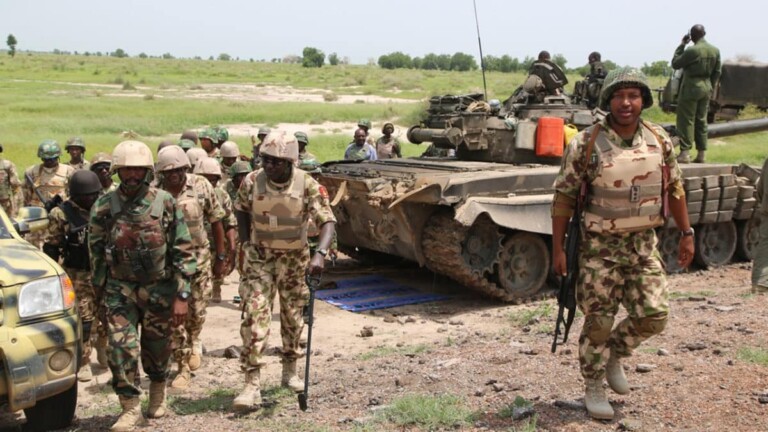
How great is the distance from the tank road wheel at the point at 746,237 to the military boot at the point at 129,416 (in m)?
9.73

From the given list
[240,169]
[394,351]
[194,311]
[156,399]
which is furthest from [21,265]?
[240,169]

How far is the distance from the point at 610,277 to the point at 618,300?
18cm

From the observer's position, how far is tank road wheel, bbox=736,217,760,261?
12.8 meters

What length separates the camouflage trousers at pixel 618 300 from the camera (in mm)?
4934

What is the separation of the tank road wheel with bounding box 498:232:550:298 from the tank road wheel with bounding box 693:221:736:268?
8.96 ft

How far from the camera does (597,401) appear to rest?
16.5 feet

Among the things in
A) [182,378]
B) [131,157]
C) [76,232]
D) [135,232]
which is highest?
[131,157]

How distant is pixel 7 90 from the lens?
41500 mm

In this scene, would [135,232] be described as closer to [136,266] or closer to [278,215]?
[136,266]

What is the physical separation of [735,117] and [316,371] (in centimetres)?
1509

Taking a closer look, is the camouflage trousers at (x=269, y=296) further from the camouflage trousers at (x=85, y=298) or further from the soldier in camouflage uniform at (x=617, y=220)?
the soldier in camouflage uniform at (x=617, y=220)

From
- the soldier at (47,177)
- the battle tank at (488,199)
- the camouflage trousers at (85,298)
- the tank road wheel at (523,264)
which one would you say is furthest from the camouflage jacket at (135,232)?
the tank road wheel at (523,264)

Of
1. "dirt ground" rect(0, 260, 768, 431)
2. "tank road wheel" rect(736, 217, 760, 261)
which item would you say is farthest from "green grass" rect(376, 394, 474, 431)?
"tank road wheel" rect(736, 217, 760, 261)

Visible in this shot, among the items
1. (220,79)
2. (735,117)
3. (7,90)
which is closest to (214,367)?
(735,117)
